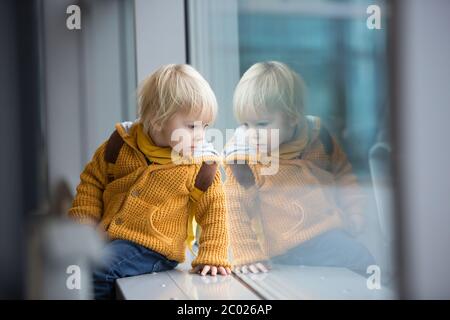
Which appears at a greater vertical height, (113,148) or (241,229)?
(113,148)

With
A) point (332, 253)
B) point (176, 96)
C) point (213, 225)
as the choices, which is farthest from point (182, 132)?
point (332, 253)

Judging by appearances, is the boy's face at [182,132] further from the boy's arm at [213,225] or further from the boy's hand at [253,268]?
the boy's hand at [253,268]

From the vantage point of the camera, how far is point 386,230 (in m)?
0.59

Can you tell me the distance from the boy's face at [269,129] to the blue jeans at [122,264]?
242 mm

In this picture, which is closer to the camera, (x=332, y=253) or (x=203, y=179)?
(x=332, y=253)

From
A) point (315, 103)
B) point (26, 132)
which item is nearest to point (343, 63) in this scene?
point (315, 103)

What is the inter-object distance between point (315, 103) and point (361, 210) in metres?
0.16

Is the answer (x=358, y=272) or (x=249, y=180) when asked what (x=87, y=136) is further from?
(x=358, y=272)

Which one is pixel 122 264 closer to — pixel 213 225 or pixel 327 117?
pixel 213 225

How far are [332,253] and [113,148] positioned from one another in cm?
40

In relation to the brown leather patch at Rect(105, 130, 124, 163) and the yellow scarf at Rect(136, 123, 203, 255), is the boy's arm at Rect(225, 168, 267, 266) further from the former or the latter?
the brown leather patch at Rect(105, 130, 124, 163)

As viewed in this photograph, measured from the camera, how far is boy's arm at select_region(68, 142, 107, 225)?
87 cm

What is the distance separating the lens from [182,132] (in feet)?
2.76

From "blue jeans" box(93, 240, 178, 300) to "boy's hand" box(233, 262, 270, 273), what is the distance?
113 millimetres
